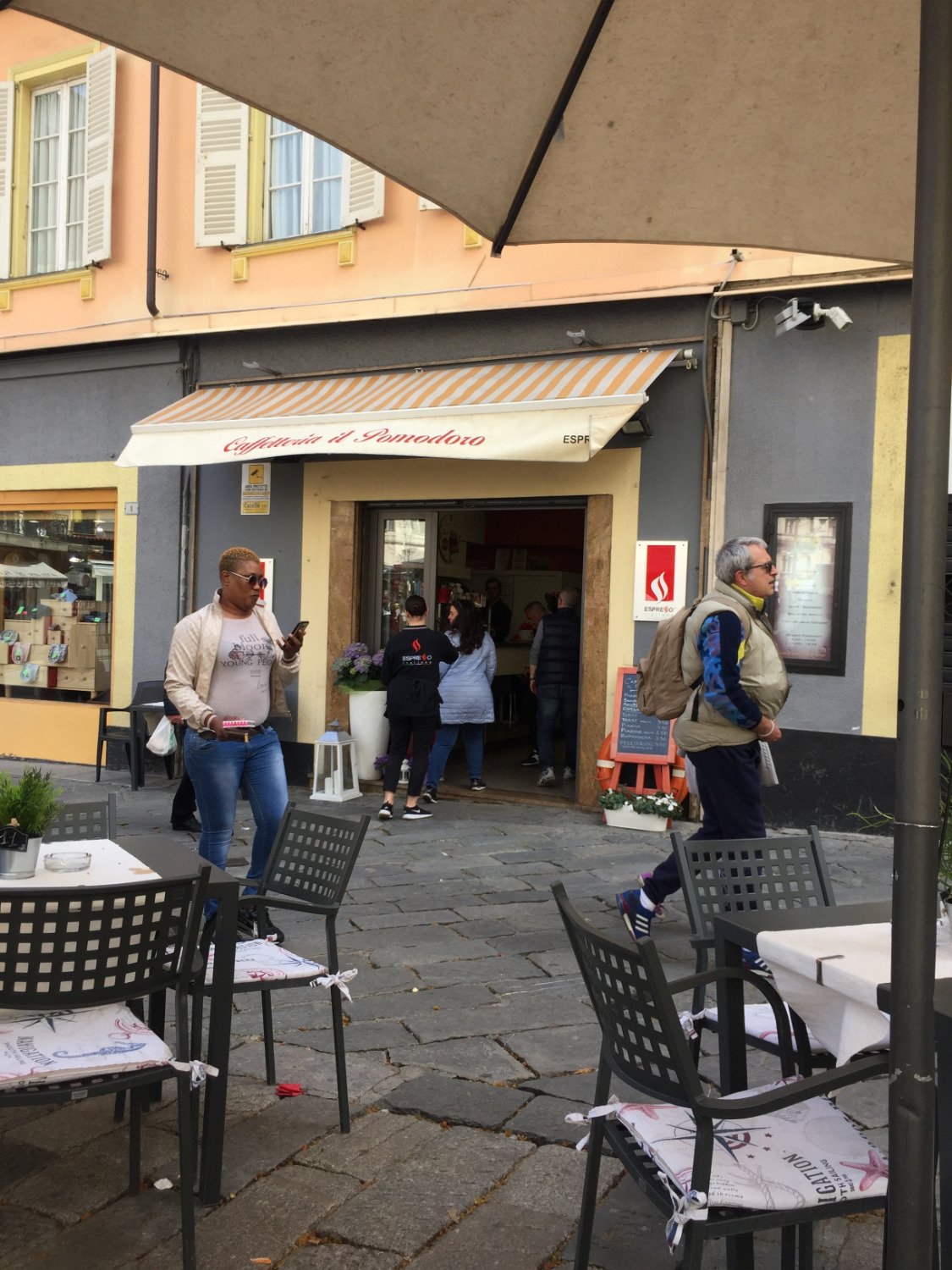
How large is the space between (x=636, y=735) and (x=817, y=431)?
8.05ft

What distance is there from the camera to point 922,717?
65.0 inches

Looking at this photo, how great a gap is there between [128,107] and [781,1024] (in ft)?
35.4

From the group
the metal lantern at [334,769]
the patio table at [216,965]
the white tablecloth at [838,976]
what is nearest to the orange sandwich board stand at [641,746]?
the metal lantern at [334,769]

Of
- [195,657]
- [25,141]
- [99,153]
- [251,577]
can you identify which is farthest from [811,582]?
[25,141]

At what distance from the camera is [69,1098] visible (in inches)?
→ 101

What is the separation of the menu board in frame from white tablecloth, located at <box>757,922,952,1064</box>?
5766mm

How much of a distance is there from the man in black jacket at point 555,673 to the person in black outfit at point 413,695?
1.69 metres

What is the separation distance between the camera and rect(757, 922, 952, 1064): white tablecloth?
2.29m

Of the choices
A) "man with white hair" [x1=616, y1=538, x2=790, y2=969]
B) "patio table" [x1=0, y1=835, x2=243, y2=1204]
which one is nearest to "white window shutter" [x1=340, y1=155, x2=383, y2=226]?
"man with white hair" [x1=616, y1=538, x2=790, y2=969]

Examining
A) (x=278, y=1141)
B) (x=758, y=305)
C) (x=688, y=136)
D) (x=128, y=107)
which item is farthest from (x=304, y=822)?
(x=128, y=107)

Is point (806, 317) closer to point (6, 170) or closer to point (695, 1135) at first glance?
point (695, 1135)

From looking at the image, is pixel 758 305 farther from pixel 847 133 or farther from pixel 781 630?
pixel 847 133

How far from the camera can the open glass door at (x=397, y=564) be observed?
10180 mm

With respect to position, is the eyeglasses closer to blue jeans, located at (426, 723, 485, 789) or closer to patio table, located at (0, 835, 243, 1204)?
patio table, located at (0, 835, 243, 1204)
